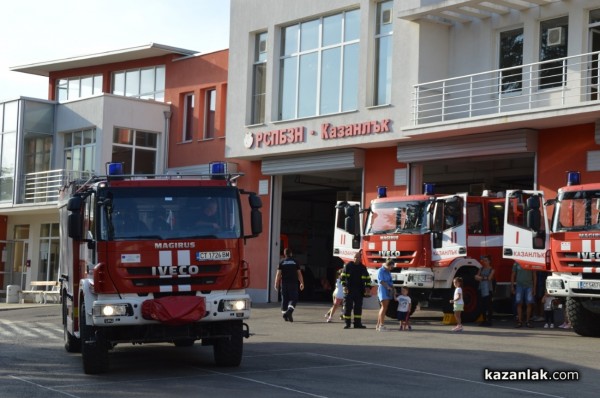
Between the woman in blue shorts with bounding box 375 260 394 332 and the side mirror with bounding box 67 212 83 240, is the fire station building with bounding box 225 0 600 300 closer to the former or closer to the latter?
the woman in blue shorts with bounding box 375 260 394 332

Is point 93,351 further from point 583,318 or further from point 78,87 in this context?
point 78,87

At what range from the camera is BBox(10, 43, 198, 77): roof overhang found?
3803cm

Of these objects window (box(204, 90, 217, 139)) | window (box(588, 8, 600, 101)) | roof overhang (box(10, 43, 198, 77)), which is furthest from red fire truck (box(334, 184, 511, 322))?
roof overhang (box(10, 43, 198, 77))

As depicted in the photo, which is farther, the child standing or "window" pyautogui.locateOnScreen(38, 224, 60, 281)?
"window" pyautogui.locateOnScreen(38, 224, 60, 281)

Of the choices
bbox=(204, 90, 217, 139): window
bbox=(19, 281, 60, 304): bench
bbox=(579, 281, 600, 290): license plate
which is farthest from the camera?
bbox=(19, 281, 60, 304): bench

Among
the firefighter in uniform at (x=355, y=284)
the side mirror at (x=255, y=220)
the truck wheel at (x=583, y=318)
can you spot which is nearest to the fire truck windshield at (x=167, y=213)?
the side mirror at (x=255, y=220)

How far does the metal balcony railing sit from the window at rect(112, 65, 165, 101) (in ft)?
47.7

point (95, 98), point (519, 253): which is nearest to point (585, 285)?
point (519, 253)

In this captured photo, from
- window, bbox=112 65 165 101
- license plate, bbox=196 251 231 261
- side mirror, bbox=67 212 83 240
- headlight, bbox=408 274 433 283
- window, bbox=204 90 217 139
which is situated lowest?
headlight, bbox=408 274 433 283

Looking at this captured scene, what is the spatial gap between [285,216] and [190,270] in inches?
1001

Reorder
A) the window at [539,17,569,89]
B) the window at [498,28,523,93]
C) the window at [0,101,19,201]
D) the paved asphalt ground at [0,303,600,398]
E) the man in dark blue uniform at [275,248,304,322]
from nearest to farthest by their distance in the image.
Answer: the paved asphalt ground at [0,303,600,398] < the man in dark blue uniform at [275,248,304,322] < the window at [539,17,569,89] < the window at [498,28,523,93] < the window at [0,101,19,201]

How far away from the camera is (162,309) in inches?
535

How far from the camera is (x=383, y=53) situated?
95.3 ft

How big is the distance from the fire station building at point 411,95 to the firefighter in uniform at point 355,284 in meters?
5.64
